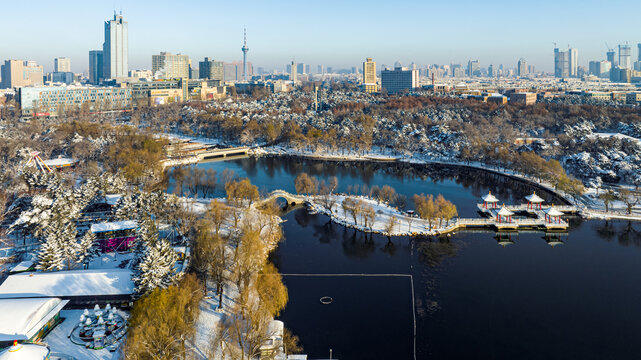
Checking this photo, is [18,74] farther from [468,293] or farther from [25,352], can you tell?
[468,293]

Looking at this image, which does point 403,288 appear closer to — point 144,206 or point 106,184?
point 144,206

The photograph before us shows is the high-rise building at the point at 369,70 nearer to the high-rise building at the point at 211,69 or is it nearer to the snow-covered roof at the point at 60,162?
the high-rise building at the point at 211,69

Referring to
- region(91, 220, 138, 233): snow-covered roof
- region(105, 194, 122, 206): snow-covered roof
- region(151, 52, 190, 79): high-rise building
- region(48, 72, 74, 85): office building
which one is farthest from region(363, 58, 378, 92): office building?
region(91, 220, 138, 233): snow-covered roof

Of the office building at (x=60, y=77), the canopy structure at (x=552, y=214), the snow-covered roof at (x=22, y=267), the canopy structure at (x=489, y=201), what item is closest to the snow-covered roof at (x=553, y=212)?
the canopy structure at (x=552, y=214)

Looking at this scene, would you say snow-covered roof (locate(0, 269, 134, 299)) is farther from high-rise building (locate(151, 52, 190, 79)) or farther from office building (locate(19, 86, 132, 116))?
high-rise building (locate(151, 52, 190, 79))

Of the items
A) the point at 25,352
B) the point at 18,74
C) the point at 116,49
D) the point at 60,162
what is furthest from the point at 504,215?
the point at 18,74

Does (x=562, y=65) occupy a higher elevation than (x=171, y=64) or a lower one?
higher

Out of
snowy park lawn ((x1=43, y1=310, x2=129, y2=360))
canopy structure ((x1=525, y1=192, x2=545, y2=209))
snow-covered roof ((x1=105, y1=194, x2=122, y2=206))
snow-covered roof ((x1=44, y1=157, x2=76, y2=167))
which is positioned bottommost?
snowy park lawn ((x1=43, y1=310, x2=129, y2=360))
